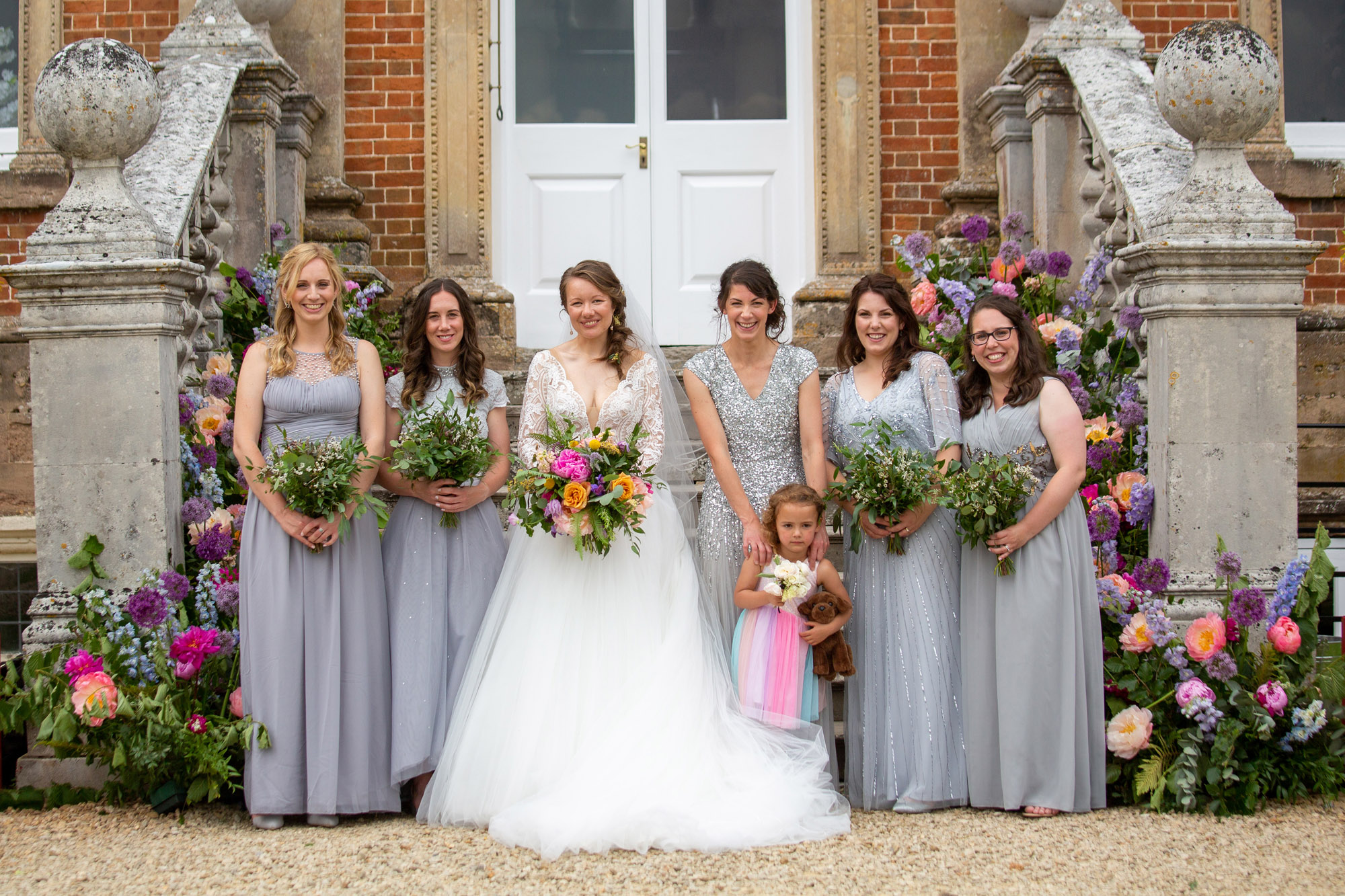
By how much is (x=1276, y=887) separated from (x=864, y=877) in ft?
3.80

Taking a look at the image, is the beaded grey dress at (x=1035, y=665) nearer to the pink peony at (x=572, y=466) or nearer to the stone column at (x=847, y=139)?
the pink peony at (x=572, y=466)

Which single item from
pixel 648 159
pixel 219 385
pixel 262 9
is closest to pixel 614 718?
pixel 219 385

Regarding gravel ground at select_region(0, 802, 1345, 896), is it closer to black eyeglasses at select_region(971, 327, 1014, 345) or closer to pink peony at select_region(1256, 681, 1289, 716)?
pink peony at select_region(1256, 681, 1289, 716)

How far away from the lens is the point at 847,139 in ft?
20.7

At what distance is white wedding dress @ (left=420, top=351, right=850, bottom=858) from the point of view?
3398mm

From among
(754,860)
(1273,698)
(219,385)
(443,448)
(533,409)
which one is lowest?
(754,860)

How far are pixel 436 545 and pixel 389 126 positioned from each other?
133 inches

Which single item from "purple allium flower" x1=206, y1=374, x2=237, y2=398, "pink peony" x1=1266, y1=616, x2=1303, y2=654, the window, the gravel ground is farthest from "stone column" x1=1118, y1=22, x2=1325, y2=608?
"purple allium flower" x1=206, y1=374, x2=237, y2=398

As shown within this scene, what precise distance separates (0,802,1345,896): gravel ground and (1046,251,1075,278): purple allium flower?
248 centimetres

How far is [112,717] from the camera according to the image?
3707 millimetres

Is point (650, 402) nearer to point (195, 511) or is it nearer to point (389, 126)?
point (195, 511)

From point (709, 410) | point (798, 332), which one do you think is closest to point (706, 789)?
point (709, 410)

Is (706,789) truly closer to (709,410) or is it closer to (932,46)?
(709,410)

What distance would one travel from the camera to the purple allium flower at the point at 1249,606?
3.82 m
